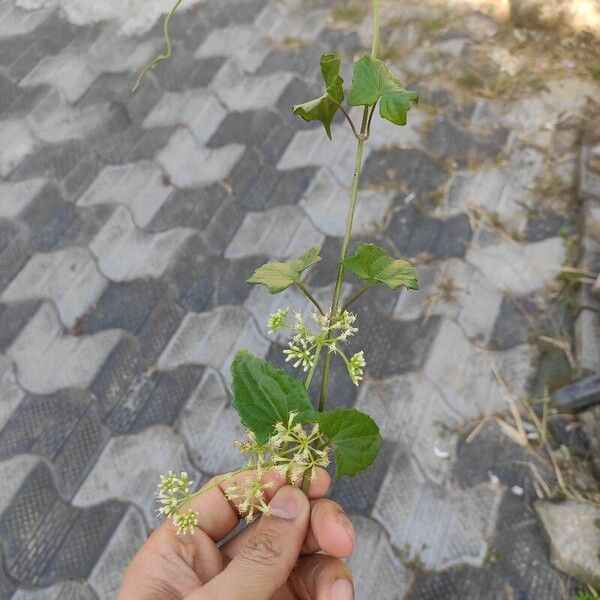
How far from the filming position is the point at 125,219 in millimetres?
2605

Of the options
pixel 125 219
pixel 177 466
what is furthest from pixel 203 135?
pixel 177 466

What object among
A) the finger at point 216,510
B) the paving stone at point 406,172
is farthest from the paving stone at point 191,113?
the finger at point 216,510

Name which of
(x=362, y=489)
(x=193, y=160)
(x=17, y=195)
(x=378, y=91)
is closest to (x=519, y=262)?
(x=362, y=489)

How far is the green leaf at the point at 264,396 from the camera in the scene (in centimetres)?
95

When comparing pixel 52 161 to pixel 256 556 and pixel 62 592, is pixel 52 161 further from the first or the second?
pixel 256 556

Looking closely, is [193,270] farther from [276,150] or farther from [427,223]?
[427,223]

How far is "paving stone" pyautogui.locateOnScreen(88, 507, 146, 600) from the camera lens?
185cm

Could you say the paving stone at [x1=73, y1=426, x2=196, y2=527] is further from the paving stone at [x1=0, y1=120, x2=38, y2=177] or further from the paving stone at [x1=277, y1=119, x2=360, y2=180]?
the paving stone at [x1=0, y1=120, x2=38, y2=177]

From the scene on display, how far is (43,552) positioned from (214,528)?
2.59 feet

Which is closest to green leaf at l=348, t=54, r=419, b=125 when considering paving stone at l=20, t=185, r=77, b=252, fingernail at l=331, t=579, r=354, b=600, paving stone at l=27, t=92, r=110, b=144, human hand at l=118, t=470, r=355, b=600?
human hand at l=118, t=470, r=355, b=600

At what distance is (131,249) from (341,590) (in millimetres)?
1642

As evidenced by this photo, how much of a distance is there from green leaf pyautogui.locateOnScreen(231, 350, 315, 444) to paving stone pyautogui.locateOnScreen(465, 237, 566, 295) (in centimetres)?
155

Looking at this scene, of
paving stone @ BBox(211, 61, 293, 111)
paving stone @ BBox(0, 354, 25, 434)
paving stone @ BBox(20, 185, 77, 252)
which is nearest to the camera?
paving stone @ BBox(0, 354, 25, 434)

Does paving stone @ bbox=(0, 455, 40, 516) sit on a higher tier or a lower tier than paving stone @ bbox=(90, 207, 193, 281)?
lower
